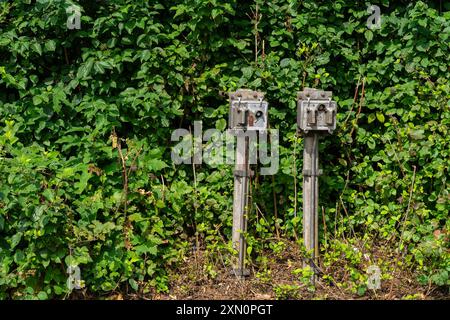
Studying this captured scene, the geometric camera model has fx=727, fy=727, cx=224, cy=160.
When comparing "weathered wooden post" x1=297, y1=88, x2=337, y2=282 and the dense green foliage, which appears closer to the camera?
"weathered wooden post" x1=297, y1=88, x2=337, y2=282

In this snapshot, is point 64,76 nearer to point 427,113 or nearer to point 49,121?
point 49,121

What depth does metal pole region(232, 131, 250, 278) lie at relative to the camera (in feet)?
16.4

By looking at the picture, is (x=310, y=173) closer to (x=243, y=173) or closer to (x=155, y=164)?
(x=243, y=173)

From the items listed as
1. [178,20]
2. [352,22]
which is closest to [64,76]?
[178,20]

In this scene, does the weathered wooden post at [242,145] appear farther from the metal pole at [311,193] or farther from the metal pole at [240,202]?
the metal pole at [311,193]

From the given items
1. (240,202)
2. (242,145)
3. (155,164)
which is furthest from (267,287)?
(155,164)

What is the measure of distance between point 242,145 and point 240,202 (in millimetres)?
397

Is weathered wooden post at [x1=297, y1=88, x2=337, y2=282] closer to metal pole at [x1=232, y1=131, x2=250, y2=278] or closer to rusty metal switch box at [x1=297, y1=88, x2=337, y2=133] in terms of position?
rusty metal switch box at [x1=297, y1=88, x2=337, y2=133]

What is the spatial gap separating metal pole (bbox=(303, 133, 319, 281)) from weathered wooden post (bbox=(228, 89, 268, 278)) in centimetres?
35

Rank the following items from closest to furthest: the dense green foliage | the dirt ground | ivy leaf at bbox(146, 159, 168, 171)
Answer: the dirt ground → ivy leaf at bbox(146, 159, 168, 171) → the dense green foliage

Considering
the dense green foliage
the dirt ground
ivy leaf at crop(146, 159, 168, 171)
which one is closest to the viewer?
the dirt ground

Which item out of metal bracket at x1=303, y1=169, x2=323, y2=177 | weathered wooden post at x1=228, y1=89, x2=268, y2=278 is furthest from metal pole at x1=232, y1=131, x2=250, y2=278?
metal bracket at x1=303, y1=169, x2=323, y2=177

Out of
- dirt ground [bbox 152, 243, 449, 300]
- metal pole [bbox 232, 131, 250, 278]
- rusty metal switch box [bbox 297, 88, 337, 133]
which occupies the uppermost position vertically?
rusty metal switch box [bbox 297, 88, 337, 133]

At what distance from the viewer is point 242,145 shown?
5.00 meters
